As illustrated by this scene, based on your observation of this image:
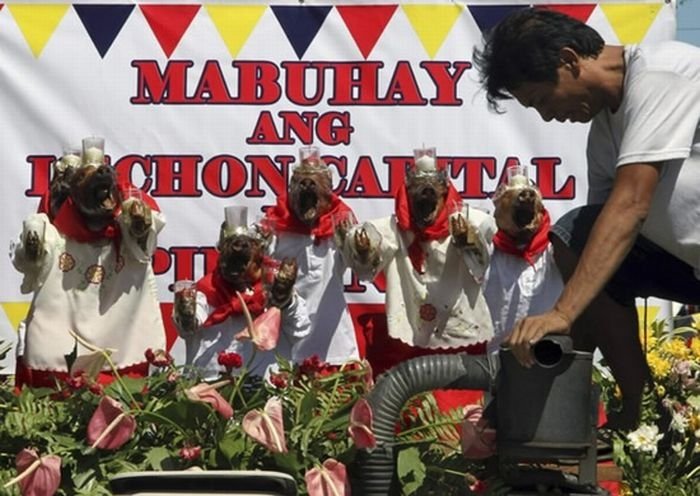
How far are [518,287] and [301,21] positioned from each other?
145 cm

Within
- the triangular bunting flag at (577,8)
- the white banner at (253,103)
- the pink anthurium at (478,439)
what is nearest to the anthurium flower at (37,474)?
the pink anthurium at (478,439)

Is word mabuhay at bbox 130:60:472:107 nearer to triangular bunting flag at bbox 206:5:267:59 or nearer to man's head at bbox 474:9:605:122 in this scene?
triangular bunting flag at bbox 206:5:267:59

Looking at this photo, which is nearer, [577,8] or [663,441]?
[663,441]

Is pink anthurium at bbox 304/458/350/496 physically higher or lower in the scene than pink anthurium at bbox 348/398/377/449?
→ lower

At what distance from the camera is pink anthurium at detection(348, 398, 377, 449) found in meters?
2.77

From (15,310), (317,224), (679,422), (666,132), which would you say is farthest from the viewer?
(15,310)

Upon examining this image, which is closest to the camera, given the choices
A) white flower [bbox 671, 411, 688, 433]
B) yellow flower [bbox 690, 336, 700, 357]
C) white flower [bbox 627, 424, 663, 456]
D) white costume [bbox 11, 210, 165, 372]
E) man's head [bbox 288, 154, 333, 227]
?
white flower [bbox 627, 424, 663, 456]

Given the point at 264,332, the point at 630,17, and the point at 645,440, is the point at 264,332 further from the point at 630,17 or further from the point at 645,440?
the point at 630,17

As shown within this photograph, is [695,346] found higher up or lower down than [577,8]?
lower down

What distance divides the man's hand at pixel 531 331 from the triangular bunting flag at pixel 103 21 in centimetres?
379

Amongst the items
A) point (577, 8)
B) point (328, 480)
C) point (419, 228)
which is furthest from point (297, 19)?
point (328, 480)

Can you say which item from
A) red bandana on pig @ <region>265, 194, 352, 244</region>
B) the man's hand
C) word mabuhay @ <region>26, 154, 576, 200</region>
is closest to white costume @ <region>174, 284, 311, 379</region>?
red bandana on pig @ <region>265, 194, 352, 244</region>

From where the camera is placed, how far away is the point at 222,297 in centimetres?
580

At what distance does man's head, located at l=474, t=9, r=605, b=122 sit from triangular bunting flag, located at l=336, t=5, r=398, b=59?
310 cm
